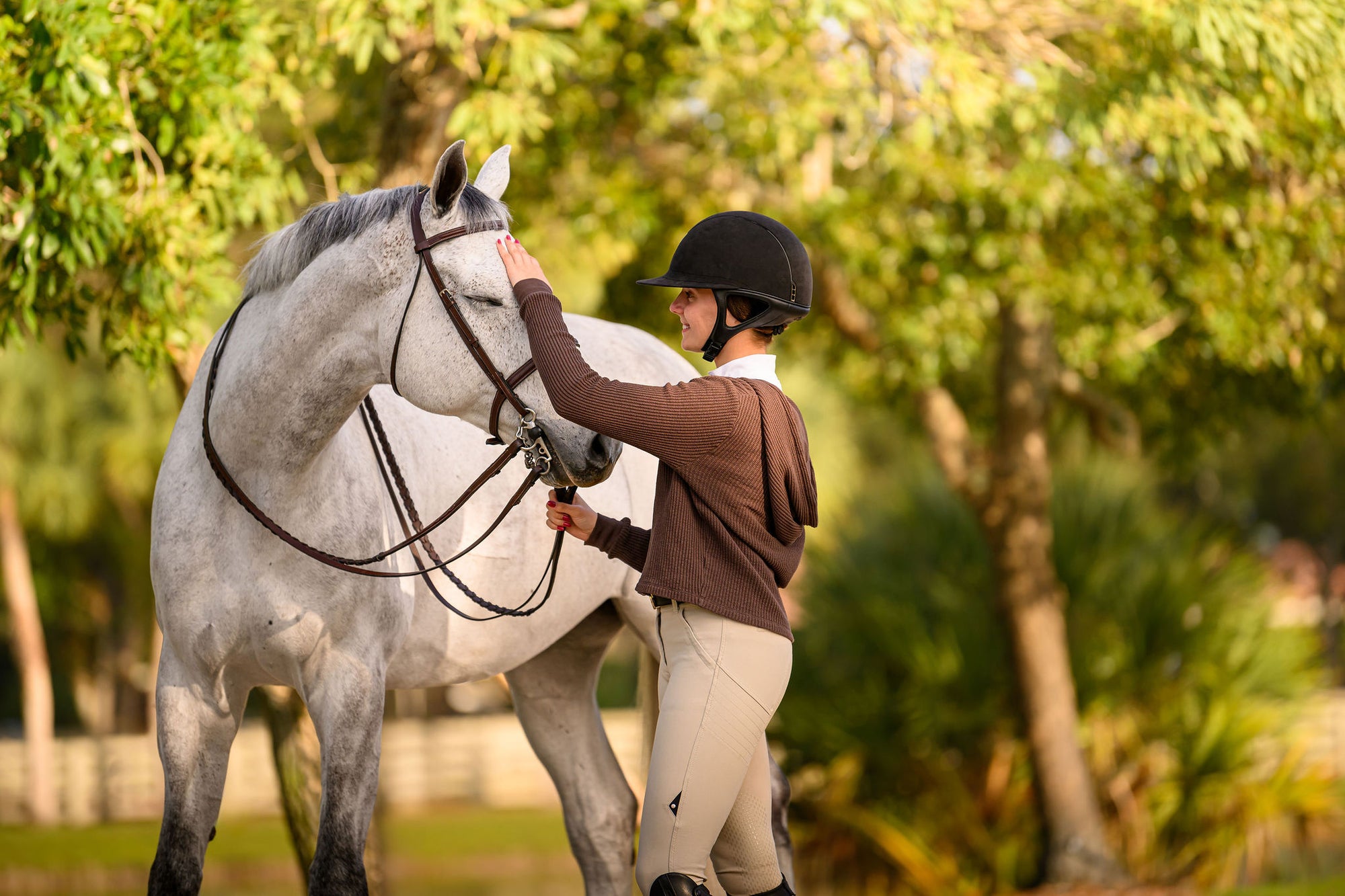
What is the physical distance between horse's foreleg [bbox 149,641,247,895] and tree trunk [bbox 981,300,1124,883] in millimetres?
6341

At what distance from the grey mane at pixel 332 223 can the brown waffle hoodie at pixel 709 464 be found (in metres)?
0.28

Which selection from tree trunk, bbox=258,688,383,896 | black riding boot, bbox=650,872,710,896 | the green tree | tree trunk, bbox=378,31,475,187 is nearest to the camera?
black riding boot, bbox=650,872,710,896

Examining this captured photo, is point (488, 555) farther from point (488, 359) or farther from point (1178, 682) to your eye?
point (1178, 682)

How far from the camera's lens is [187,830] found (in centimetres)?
315

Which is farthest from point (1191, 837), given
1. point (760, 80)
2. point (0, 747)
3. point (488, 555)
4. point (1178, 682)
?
point (0, 747)

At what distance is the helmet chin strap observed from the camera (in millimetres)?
2709

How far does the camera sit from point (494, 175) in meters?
3.03

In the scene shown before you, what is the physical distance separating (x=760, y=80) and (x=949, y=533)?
14.3ft

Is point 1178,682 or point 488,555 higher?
point 488,555

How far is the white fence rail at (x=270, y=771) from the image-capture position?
17.0 m

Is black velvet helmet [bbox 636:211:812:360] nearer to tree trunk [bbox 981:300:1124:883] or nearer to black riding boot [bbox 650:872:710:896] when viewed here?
black riding boot [bbox 650:872:710:896]

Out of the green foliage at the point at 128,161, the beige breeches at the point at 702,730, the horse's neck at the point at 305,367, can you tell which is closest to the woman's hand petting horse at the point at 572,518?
the beige breeches at the point at 702,730

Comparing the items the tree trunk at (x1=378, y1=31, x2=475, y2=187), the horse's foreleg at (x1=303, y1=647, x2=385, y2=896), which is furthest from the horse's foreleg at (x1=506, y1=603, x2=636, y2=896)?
the tree trunk at (x1=378, y1=31, x2=475, y2=187)

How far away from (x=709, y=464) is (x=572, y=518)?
0.50 metres
